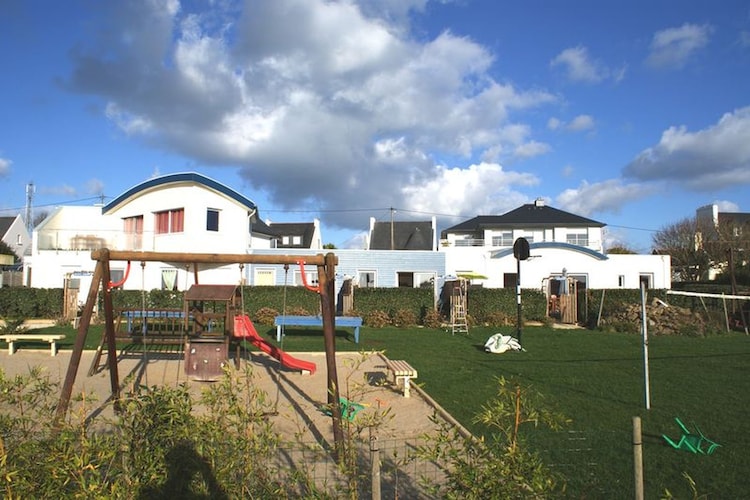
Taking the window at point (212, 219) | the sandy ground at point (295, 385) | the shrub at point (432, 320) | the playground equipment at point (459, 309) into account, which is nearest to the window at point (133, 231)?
the window at point (212, 219)

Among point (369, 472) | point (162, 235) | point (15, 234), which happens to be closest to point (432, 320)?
point (162, 235)

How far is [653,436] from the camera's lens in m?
6.50

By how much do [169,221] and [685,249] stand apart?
39878 mm

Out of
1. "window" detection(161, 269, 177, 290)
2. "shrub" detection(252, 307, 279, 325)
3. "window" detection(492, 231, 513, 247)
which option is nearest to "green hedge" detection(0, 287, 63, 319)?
"window" detection(161, 269, 177, 290)

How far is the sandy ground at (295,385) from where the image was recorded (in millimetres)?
7090

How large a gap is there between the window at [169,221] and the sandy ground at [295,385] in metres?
13.6

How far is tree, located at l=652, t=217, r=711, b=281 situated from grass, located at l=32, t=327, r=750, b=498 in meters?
27.3

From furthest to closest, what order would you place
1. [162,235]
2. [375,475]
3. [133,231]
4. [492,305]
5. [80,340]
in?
[133,231] → [162,235] → [492,305] → [80,340] → [375,475]

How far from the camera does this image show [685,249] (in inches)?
1725

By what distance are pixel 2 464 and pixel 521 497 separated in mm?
2765

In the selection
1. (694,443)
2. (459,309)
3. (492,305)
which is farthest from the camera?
(492,305)

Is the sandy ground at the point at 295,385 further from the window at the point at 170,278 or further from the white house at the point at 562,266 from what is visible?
the white house at the point at 562,266

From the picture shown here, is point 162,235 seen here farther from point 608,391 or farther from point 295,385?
point 608,391

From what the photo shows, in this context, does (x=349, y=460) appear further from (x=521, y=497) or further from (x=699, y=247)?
(x=699, y=247)
